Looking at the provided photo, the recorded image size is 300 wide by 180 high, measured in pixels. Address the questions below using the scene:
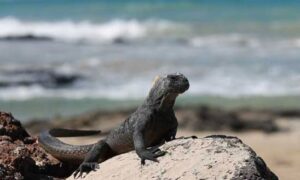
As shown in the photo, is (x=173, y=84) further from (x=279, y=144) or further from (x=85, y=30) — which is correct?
(x=85, y=30)

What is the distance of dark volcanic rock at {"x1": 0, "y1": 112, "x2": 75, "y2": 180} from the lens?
4.43 metres

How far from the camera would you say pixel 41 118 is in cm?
1540

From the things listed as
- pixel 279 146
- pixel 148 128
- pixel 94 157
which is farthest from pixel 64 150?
pixel 279 146

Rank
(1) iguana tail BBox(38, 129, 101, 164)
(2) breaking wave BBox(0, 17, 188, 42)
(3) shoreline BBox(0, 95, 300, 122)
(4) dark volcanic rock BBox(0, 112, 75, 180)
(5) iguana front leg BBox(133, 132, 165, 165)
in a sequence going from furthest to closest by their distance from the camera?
(2) breaking wave BBox(0, 17, 188, 42) → (3) shoreline BBox(0, 95, 300, 122) → (1) iguana tail BBox(38, 129, 101, 164) → (4) dark volcanic rock BBox(0, 112, 75, 180) → (5) iguana front leg BBox(133, 132, 165, 165)

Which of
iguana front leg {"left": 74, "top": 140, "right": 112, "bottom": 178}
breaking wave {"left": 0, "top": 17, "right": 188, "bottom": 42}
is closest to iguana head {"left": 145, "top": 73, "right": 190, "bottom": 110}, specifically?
iguana front leg {"left": 74, "top": 140, "right": 112, "bottom": 178}

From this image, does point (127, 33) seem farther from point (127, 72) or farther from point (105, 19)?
point (127, 72)

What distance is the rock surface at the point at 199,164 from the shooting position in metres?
3.89

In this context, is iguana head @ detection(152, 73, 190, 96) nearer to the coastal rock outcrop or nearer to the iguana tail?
the coastal rock outcrop

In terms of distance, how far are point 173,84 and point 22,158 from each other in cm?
92

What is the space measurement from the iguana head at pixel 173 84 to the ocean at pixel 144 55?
1150 centimetres

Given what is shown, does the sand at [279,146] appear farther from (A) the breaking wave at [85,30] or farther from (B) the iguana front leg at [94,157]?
(A) the breaking wave at [85,30]

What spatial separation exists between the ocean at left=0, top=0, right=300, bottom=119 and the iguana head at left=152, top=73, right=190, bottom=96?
1150 cm

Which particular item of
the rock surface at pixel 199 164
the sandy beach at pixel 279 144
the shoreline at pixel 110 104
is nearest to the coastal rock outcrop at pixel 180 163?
the rock surface at pixel 199 164

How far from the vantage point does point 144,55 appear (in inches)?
1006
